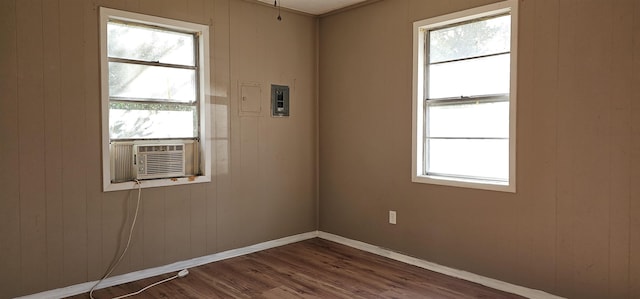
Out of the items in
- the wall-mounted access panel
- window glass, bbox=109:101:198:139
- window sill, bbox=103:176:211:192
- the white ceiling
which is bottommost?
window sill, bbox=103:176:211:192

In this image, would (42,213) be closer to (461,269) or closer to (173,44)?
(173,44)

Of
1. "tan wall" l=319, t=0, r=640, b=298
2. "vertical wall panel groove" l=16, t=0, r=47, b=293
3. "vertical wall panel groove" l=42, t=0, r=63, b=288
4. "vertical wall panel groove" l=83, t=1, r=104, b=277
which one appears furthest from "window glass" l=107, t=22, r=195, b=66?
"tan wall" l=319, t=0, r=640, b=298

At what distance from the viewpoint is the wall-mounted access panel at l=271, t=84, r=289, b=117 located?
14.9ft

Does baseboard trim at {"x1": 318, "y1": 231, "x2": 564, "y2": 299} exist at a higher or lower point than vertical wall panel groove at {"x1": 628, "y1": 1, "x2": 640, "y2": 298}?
lower

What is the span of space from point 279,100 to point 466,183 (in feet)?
6.74

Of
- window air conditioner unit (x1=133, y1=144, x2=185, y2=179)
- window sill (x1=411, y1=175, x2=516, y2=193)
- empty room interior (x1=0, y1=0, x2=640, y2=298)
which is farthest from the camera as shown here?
window air conditioner unit (x1=133, y1=144, x2=185, y2=179)

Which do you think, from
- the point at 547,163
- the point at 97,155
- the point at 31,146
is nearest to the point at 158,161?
the point at 97,155

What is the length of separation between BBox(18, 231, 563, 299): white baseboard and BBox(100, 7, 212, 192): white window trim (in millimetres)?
724

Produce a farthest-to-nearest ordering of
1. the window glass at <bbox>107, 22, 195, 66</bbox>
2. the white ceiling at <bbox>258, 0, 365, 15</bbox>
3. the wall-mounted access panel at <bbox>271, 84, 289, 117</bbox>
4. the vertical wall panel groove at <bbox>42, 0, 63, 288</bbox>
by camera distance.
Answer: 1. the wall-mounted access panel at <bbox>271, 84, 289, 117</bbox>
2. the white ceiling at <bbox>258, 0, 365, 15</bbox>
3. the window glass at <bbox>107, 22, 195, 66</bbox>
4. the vertical wall panel groove at <bbox>42, 0, 63, 288</bbox>

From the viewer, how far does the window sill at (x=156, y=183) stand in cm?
345

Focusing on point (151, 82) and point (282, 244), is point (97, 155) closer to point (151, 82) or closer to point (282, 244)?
point (151, 82)

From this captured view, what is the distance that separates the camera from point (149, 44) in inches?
145

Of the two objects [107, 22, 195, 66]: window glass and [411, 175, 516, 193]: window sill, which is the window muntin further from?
[411, 175, 516, 193]: window sill

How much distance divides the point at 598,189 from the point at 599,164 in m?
0.17
